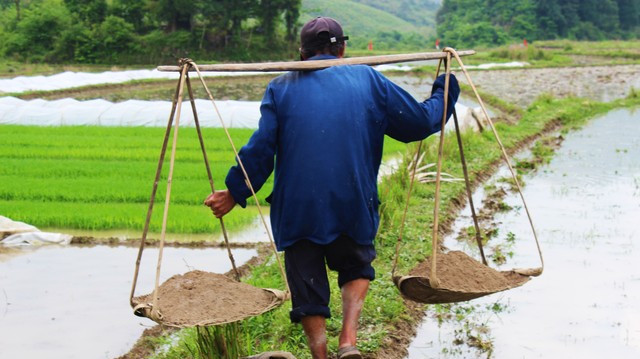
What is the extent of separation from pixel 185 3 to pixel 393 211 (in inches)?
897

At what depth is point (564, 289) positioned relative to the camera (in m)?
4.67

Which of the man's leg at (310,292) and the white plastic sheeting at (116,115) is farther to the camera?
the white plastic sheeting at (116,115)

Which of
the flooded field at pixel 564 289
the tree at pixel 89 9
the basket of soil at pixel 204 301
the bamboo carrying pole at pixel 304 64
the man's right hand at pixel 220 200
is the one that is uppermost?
the bamboo carrying pole at pixel 304 64

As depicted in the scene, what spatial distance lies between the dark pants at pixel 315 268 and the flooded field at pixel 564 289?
109cm

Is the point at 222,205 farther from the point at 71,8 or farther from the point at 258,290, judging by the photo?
the point at 71,8

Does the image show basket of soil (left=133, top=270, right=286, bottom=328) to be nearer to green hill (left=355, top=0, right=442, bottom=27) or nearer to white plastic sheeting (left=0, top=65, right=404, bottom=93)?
white plastic sheeting (left=0, top=65, right=404, bottom=93)

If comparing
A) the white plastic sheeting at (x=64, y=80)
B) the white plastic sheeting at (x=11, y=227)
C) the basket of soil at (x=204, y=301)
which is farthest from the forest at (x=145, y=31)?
the basket of soil at (x=204, y=301)

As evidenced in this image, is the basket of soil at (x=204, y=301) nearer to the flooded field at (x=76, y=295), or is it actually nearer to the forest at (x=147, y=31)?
the flooded field at (x=76, y=295)

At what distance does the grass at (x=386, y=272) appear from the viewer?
11.8 ft

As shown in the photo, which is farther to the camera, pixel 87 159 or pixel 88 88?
pixel 88 88

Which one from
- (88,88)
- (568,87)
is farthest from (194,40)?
(568,87)

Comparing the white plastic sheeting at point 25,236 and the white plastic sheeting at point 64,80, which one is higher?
the white plastic sheeting at point 25,236

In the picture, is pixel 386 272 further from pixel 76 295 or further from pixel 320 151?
pixel 320 151

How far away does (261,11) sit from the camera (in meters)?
28.4
